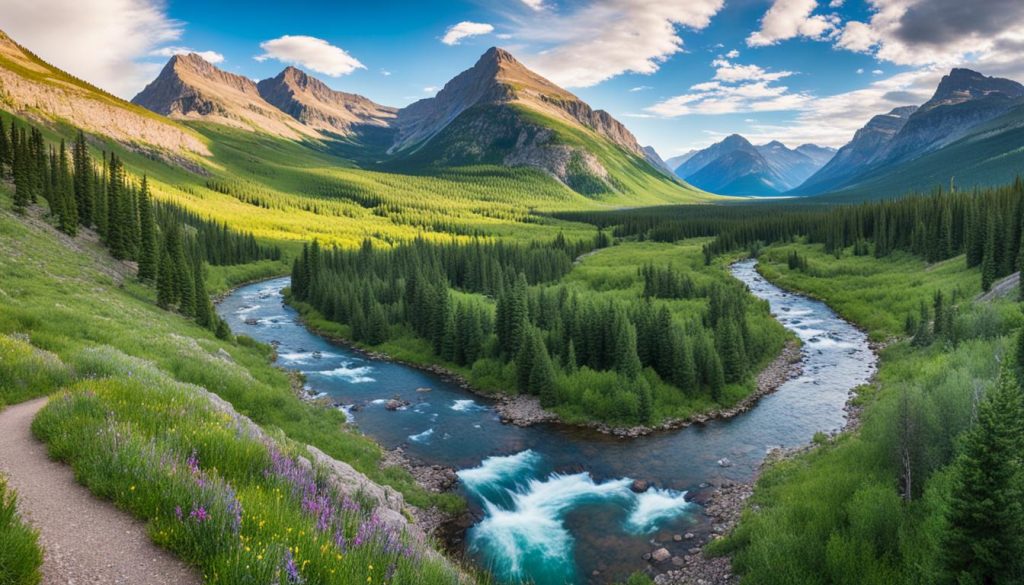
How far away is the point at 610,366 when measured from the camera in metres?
56.2

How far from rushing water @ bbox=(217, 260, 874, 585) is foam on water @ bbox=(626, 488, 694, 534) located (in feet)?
0.27

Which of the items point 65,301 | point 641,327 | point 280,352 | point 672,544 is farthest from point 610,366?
point 65,301

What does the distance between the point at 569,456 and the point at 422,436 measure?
12.3 meters

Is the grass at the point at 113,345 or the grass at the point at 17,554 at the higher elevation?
the grass at the point at 17,554

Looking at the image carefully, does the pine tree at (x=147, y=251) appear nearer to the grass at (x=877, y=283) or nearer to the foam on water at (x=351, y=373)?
the foam on water at (x=351, y=373)

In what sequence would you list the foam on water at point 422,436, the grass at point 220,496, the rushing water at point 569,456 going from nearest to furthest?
the grass at point 220,496 < the rushing water at point 569,456 < the foam on water at point 422,436

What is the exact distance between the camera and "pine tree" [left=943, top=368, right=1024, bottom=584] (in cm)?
1598

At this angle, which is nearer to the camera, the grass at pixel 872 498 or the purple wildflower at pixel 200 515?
the purple wildflower at pixel 200 515

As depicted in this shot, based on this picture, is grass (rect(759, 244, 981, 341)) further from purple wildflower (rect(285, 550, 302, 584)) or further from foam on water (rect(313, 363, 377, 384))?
purple wildflower (rect(285, 550, 302, 584))

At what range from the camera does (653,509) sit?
108 feet

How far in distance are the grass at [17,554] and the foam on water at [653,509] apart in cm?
2909

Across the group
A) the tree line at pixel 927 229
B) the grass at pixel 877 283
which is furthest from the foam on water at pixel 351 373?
the tree line at pixel 927 229

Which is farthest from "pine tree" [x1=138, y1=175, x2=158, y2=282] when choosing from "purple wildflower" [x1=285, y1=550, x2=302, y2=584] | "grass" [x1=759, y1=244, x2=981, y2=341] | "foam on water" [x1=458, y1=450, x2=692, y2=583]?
"grass" [x1=759, y1=244, x2=981, y2=341]

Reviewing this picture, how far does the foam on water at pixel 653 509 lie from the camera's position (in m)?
31.1
